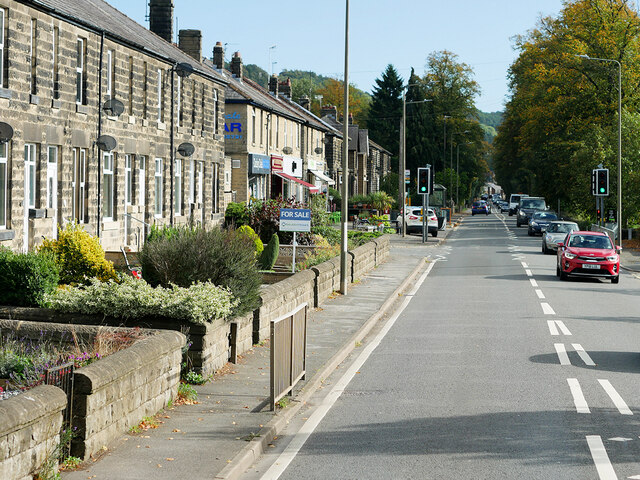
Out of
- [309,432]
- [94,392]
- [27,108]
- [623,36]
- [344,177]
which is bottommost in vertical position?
[309,432]

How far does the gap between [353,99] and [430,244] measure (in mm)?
87674

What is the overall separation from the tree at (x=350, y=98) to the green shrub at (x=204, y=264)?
10595 cm

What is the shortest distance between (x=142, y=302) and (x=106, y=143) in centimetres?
1519

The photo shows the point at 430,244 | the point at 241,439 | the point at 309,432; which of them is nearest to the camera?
the point at 241,439

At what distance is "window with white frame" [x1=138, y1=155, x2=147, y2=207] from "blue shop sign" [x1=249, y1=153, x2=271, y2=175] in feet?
54.9

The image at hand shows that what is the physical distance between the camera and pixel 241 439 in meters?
8.43

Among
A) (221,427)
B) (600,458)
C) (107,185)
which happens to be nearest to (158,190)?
(107,185)

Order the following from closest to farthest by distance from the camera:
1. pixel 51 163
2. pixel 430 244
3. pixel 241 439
Answer: pixel 241 439, pixel 51 163, pixel 430 244

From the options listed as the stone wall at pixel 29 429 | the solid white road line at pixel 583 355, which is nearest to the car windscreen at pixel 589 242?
the solid white road line at pixel 583 355

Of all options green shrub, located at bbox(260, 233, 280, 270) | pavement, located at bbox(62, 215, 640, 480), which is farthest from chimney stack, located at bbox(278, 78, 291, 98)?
pavement, located at bbox(62, 215, 640, 480)

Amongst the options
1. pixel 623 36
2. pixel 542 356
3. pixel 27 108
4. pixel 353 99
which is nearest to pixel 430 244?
pixel 623 36

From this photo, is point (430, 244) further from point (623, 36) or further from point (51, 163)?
point (51, 163)

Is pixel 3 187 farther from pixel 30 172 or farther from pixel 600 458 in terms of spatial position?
pixel 600 458

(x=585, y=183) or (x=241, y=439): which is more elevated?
(x=585, y=183)
